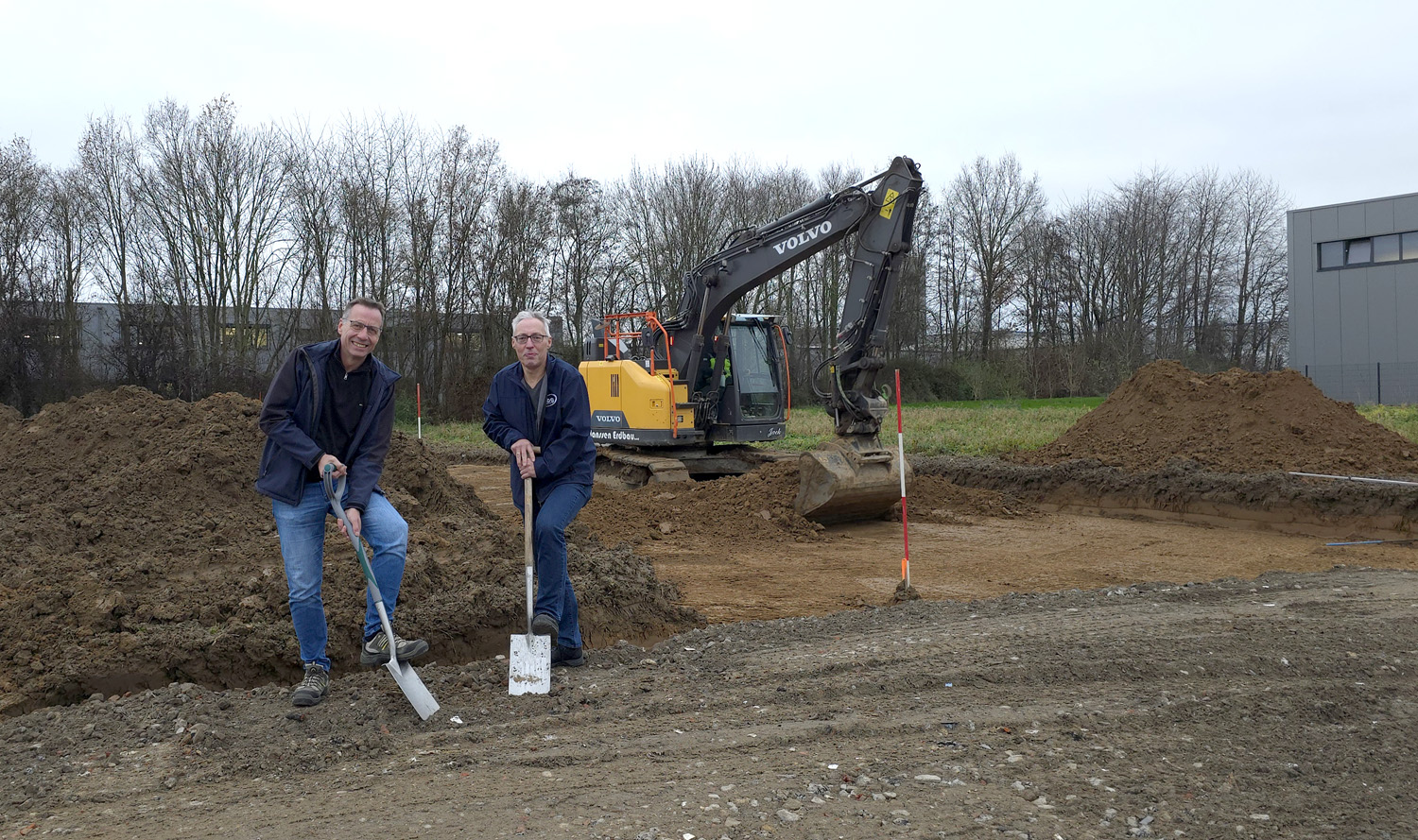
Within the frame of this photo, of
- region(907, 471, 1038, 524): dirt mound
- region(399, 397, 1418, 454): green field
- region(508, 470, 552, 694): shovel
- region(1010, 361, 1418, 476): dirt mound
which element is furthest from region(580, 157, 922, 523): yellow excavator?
region(508, 470, 552, 694): shovel

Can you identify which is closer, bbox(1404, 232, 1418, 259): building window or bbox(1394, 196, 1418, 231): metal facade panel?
bbox(1394, 196, 1418, 231): metal facade panel

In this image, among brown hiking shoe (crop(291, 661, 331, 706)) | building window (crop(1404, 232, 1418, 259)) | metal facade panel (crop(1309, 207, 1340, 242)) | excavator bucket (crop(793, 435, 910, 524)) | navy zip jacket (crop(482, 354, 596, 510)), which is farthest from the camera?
metal facade panel (crop(1309, 207, 1340, 242))

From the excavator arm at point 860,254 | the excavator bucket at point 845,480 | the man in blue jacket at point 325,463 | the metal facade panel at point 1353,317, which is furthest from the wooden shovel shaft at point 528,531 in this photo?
the metal facade panel at point 1353,317

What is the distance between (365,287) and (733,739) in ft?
94.3

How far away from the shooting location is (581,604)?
247 inches

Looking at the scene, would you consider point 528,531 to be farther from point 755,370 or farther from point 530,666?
point 755,370

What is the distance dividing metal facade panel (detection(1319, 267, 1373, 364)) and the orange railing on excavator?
27071 millimetres

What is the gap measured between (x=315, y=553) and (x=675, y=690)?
179 centimetres

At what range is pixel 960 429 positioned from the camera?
20750 mm

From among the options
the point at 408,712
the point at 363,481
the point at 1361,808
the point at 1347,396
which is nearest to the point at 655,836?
the point at 408,712

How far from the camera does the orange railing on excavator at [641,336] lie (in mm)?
13023

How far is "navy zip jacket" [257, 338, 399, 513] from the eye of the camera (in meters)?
4.26

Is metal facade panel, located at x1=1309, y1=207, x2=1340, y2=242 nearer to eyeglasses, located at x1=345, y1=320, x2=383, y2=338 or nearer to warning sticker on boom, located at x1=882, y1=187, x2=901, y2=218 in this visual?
warning sticker on boom, located at x1=882, y1=187, x2=901, y2=218

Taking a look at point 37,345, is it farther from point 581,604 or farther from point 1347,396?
point 1347,396
